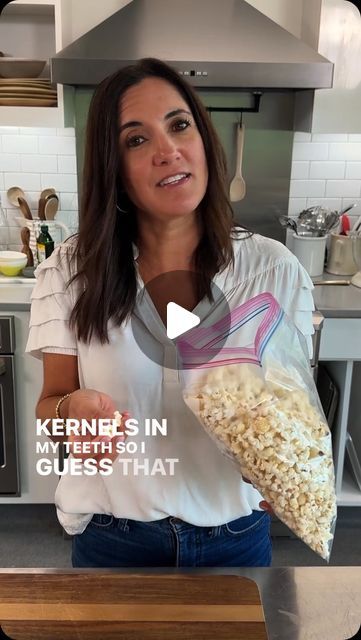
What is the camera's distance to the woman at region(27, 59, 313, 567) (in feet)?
2.83

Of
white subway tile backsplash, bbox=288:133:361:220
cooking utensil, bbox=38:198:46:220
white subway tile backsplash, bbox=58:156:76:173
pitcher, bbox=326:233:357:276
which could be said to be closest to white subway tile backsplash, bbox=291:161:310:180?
white subway tile backsplash, bbox=288:133:361:220

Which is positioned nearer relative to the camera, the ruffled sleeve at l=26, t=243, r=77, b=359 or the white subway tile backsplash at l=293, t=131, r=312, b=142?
the ruffled sleeve at l=26, t=243, r=77, b=359

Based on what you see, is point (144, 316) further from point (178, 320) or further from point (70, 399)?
point (70, 399)

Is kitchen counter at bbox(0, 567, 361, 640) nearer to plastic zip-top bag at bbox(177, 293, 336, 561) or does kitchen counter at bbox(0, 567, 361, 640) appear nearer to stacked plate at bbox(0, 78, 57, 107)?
plastic zip-top bag at bbox(177, 293, 336, 561)

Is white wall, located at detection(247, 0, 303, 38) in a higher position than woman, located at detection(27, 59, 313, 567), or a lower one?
higher

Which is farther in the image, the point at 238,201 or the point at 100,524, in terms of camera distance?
the point at 238,201

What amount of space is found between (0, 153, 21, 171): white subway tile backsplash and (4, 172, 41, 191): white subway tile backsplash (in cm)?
2

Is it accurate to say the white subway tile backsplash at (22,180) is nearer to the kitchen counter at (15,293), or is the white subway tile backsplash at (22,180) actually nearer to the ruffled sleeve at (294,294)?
the kitchen counter at (15,293)

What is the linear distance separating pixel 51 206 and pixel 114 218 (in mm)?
1497

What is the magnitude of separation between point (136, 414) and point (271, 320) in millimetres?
268

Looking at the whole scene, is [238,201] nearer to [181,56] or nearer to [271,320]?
[181,56]

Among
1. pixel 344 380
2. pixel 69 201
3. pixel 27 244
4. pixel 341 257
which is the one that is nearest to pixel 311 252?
pixel 341 257

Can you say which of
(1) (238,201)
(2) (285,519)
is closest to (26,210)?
(1) (238,201)

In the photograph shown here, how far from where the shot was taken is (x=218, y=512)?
34.6 inches
